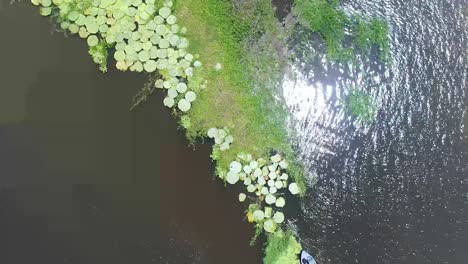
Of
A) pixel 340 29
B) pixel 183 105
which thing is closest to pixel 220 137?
pixel 183 105

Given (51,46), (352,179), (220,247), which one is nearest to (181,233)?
(220,247)

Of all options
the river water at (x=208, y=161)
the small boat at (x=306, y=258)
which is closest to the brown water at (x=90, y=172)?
the river water at (x=208, y=161)

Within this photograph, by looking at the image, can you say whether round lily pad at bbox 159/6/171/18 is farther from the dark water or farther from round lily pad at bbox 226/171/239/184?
round lily pad at bbox 226/171/239/184

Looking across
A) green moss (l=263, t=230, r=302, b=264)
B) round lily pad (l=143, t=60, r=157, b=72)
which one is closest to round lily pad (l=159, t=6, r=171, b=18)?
round lily pad (l=143, t=60, r=157, b=72)

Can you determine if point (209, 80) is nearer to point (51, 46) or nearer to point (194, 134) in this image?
point (194, 134)

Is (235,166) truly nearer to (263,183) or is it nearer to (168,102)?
(263,183)

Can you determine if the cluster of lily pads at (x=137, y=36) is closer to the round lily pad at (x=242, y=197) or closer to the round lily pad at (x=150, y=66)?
the round lily pad at (x=150, y=66)
